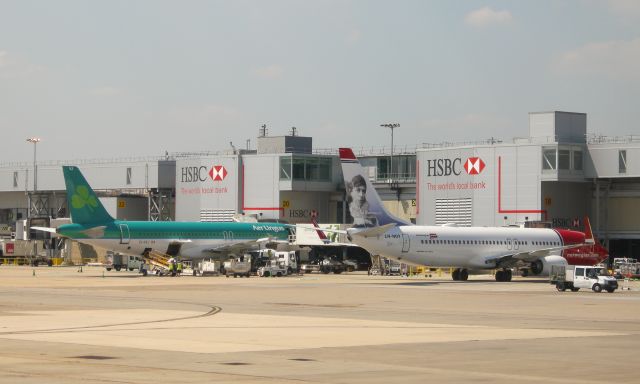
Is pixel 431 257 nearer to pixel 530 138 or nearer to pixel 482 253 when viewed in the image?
pixel 482 253

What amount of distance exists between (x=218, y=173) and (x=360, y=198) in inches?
2109

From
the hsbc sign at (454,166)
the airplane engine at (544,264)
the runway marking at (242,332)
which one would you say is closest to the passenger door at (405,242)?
the airplane engine at (544,264)

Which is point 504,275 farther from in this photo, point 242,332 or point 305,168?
point 242,332

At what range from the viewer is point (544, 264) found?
81875mm

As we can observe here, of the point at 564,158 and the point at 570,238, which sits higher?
the point at 564,158

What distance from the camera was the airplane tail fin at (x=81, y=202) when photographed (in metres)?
86.4

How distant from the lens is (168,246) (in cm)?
9225

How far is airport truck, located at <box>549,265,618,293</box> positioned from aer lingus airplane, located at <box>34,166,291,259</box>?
37.2 m

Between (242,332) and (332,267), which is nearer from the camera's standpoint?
(242,332)

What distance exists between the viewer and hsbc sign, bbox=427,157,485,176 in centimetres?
10479

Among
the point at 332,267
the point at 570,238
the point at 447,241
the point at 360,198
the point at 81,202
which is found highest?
the point at 360,198

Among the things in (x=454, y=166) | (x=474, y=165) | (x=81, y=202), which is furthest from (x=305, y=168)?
(x=81, y=202)

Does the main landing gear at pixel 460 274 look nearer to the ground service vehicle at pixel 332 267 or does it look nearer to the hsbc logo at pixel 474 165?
the ground service vehicle at pixel 332 267

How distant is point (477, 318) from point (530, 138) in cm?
6429
